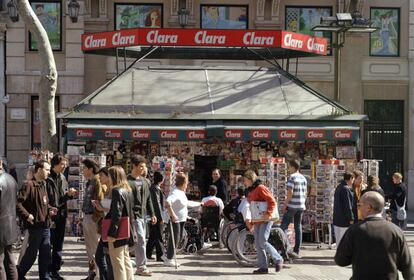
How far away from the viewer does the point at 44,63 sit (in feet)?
66.8

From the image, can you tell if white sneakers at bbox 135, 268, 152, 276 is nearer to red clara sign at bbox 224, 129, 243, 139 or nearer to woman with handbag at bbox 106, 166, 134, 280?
woman with handbag at bbox 106, 166, 134, 280

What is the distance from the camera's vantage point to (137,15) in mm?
29094

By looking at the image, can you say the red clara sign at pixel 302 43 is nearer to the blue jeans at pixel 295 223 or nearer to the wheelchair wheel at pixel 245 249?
the blue jeans at pixel 295 223

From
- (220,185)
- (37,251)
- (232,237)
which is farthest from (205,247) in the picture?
(37,251)

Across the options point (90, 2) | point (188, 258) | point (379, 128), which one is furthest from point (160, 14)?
point (188, 258)

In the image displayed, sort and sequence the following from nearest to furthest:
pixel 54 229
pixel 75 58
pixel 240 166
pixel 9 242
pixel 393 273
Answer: pixel 393 273
pixel 9 242
pixel 54 229
pixel 240 166
pixel 75 58

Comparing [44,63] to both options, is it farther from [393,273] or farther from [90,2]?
[393,273]

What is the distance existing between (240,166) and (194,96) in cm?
209

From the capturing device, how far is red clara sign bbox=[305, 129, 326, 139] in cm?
1939

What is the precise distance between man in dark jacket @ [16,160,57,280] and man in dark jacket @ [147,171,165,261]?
274 centimetres

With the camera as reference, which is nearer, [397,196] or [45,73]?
[397,196]

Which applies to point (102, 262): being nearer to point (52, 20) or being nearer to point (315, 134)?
point (315, 134)

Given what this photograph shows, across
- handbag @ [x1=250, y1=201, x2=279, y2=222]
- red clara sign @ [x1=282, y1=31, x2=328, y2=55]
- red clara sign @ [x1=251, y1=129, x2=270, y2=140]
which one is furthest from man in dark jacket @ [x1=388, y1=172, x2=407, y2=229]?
handbag @ [x1=250, y1=201, x2=279, y2=222]

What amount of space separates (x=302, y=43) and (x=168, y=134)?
4593mm
